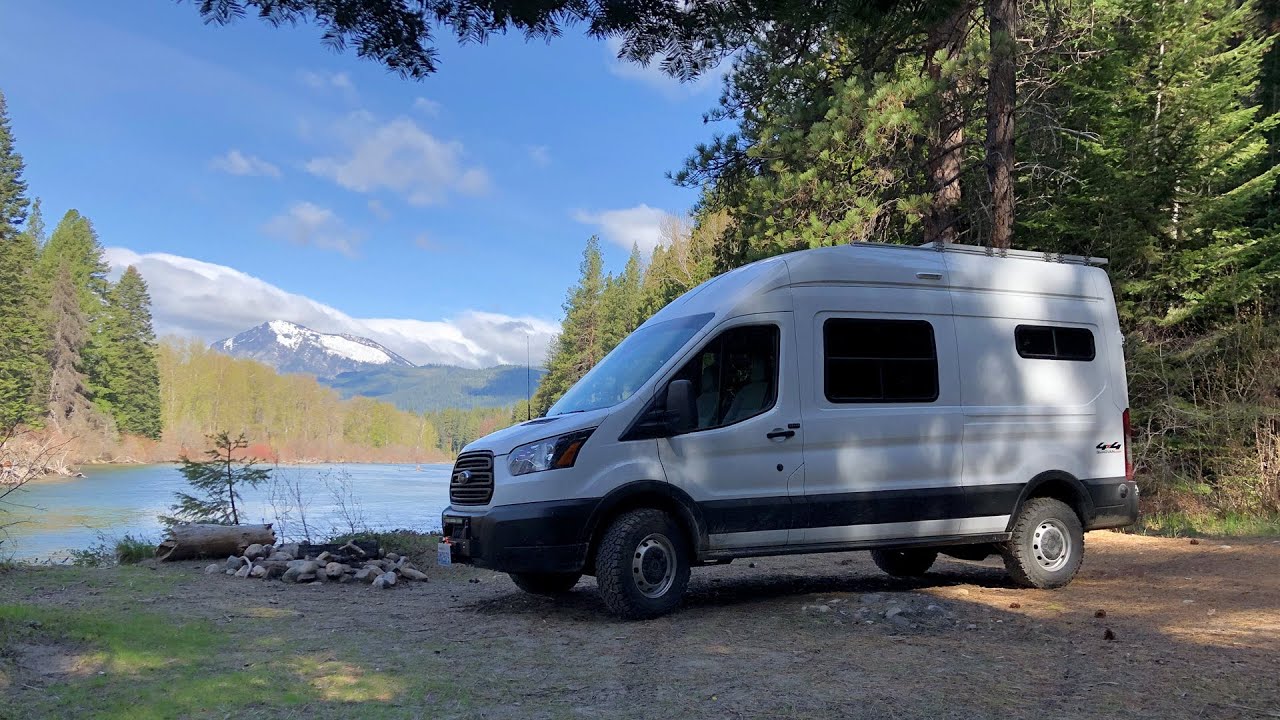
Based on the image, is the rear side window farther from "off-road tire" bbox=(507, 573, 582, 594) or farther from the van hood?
"off-road tire" bbox=(507, 573, 582, 594)

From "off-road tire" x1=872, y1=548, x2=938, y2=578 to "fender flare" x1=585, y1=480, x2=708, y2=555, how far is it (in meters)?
3.55

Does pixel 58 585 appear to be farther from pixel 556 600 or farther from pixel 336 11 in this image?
pixel 336 11

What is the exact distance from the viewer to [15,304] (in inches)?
2106

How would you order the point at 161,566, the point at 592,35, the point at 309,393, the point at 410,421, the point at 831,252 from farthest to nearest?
the point at 410,421
the point at 309,393
the point at 161,566
the point at 831,252
the point at 592,35

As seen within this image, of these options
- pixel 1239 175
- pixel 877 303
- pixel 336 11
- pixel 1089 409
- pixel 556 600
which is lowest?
pixel 556 600

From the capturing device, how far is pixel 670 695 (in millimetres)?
4855

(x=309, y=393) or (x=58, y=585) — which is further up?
(x=309, y=393)

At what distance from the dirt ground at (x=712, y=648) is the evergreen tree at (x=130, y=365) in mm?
70392

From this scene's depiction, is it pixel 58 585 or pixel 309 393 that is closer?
pixel 58 585

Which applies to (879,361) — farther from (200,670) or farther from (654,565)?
(200,670)

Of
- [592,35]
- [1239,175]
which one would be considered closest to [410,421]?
[1239,175]

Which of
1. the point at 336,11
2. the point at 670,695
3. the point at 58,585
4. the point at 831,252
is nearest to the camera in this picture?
the point at 670,695

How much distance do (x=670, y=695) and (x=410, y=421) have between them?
13613 cm

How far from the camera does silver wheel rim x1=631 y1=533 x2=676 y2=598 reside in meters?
7.01
